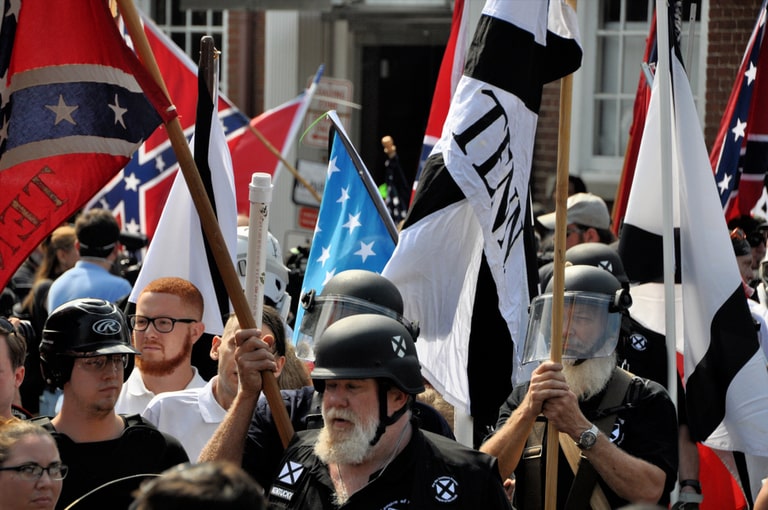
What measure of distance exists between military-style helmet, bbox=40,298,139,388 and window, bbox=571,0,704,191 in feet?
33.8

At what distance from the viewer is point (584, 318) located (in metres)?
4.71

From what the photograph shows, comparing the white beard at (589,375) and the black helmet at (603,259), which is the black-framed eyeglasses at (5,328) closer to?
the white beard at (589,375)

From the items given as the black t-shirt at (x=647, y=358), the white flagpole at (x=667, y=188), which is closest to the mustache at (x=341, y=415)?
the white flagpole at (x=667, y=188)

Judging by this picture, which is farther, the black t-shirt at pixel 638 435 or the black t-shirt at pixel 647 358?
the black t-shirt at pixel 647 358

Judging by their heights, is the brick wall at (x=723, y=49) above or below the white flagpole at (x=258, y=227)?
above

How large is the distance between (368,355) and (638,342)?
2253 mm

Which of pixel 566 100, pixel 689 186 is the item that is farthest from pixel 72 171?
pixel 689 186

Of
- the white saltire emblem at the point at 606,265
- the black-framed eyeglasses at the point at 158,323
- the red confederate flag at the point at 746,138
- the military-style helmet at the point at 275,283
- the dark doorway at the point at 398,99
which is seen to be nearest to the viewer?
the black-framed eyeglasses at the point at 158,323

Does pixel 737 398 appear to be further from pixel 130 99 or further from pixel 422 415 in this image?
pixel 130 99

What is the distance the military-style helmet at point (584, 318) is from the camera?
15.2ft

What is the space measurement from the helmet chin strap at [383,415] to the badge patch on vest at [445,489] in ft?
0.71

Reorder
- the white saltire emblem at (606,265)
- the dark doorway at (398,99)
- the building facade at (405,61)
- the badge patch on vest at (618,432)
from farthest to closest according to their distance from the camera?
the dark doorway at (398,99) < the building facade at (405,61) < the white saltire emblem at (606,265) < the badge patch on vest at (618,432)

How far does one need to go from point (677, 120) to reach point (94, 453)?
2818 millimetres

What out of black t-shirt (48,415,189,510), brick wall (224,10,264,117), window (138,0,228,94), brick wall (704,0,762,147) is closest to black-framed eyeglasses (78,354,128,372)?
black t-shirt (48,415,189,510)
